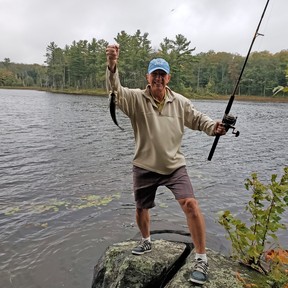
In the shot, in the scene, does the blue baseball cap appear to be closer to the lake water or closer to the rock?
the rock

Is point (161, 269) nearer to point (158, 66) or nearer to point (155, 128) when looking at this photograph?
point (155, 128)

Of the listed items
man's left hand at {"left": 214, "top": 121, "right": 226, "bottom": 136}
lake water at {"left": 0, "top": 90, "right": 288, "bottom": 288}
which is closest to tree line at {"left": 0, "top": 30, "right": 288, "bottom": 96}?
lake water at {"left": 0, "top": 90, "right": 288, "bottom": 288}

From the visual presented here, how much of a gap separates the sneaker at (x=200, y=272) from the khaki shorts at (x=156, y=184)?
3.05ft

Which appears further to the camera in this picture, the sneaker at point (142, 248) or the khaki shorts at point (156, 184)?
the sneaker at point (142, 248)

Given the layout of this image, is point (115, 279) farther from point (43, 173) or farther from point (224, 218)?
point (43, 173)

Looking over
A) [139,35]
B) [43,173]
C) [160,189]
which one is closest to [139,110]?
[160,189]

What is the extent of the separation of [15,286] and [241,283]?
4.15m

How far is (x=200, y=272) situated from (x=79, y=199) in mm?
6884

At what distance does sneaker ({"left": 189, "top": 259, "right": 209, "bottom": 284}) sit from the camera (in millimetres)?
4227

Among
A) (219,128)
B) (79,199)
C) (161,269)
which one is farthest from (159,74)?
(79,199)

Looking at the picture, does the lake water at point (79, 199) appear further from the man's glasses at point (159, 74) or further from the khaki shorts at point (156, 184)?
the man's glasses at point (159, 74)

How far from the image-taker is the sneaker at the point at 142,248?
17.3 ft

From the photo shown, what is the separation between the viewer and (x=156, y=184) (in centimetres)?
503

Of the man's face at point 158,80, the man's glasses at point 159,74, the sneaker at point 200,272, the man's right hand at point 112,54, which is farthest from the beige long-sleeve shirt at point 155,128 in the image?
the sneaker at point 200,272
